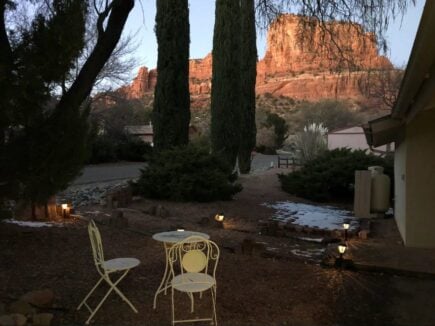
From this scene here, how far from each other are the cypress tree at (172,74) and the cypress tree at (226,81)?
4.64m

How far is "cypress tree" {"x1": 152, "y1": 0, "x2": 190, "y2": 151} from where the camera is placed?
13.7m

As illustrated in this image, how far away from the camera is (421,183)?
7.43 metres

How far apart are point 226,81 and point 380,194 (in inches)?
351

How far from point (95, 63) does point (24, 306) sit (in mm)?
3627

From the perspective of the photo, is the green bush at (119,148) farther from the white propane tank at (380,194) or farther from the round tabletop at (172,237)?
the round tabletop at (172,237)

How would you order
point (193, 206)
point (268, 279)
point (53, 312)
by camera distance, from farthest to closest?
1. point (193, 206)
2. point (268, 279)
3. point (53, 312)

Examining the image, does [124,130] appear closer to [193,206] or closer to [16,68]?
[193,206]

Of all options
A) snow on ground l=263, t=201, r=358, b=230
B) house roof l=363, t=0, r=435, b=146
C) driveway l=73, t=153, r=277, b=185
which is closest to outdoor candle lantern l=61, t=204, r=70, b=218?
snow on ground l=263, t=201, r=358, b=230

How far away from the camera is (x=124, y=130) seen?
3512 cm

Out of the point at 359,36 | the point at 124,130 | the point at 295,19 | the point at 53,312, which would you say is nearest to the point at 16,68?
the point at 53,312

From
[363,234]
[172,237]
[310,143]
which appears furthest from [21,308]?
[310,143]

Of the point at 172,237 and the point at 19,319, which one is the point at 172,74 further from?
the point at 19,319

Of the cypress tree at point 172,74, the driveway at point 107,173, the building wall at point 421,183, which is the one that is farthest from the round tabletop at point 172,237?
the driveway at point 107,173

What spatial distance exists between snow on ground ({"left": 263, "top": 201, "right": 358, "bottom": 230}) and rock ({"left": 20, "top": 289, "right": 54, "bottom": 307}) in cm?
654
